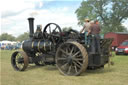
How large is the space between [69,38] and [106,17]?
37.9 meters

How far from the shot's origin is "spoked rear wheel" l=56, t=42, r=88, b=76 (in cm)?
629

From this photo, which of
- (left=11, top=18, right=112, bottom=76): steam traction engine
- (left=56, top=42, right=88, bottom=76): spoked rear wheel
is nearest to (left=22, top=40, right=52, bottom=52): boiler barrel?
(left=11, top=18, right=112, bottom=76): steam traction engine

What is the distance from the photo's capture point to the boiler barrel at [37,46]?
7.68 metres

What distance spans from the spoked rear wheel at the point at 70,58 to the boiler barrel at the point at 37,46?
0.91 meters

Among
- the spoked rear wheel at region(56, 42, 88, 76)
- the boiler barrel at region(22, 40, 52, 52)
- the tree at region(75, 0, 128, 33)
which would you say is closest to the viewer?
the spoked rear wheel at region(56, 42, 88, 76)

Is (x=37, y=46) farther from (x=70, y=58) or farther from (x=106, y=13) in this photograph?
(x=106, y=13)

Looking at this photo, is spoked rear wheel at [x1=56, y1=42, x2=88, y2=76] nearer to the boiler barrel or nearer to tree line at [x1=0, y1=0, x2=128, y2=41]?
the boiler barrel

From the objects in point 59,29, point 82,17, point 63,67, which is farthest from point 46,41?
point 82,17

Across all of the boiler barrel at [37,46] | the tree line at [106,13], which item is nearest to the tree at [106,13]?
the tree line at [106,13]

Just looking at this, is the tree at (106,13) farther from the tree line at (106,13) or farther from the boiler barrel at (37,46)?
the boiler barrel at (37,46)

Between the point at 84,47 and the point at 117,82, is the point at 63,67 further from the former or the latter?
the point at 117,82

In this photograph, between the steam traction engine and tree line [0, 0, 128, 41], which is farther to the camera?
tree line [0, 0, 128, 41]

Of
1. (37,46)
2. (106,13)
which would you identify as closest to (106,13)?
(106,13)

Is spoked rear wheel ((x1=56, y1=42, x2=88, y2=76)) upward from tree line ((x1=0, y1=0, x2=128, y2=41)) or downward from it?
downward
